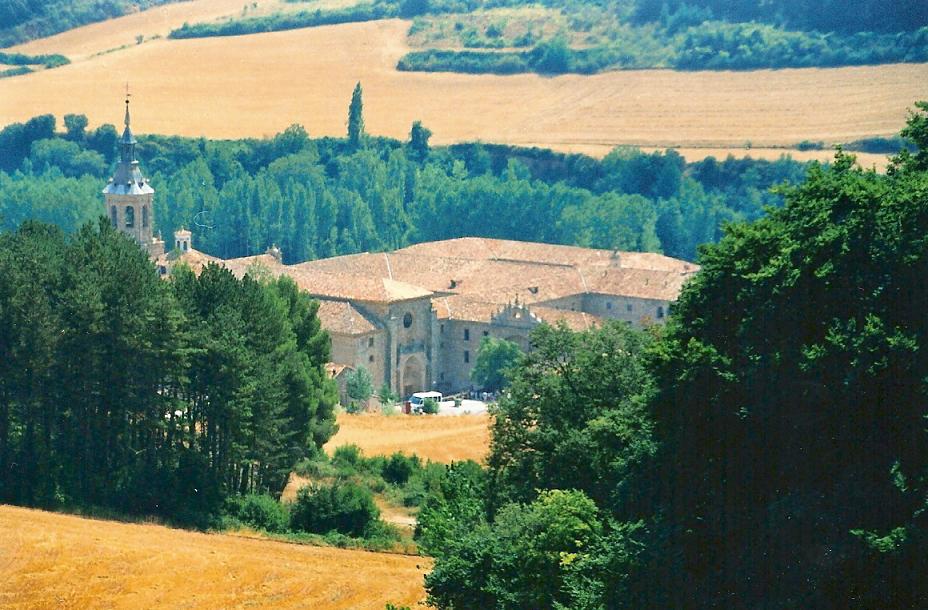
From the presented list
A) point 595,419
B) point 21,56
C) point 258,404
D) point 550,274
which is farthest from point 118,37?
point 595,419

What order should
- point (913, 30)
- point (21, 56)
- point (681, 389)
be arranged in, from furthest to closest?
point (21, 56) → point (913, 30) → point (681, 389)

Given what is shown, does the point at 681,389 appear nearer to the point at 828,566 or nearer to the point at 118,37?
the point at 828,566

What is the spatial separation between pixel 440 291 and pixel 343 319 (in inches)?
550

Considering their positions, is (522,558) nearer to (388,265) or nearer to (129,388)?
(129,388)

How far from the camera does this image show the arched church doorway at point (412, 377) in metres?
80.1

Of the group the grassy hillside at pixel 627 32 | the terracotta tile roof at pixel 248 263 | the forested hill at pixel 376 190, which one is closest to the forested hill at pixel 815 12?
the grassy hillside at pixel 627 32

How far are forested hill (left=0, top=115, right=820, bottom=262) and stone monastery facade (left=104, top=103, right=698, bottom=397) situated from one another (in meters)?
8.01

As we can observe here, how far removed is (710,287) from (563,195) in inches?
3413

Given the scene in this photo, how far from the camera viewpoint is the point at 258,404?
4372cm

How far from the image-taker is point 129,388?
42625 mm

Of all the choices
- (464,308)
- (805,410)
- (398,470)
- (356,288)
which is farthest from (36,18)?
(805,410)

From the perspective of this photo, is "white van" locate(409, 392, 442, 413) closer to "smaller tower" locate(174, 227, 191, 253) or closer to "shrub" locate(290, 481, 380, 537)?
"smaller tower" locate(174, 227, 191, 253)

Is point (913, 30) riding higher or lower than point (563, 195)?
higher

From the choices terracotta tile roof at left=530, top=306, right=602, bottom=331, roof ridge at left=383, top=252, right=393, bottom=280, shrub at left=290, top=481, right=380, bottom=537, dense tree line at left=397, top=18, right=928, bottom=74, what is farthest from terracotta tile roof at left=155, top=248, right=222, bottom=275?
dense tree line at left=397, top=18, right=928, bottom=74
